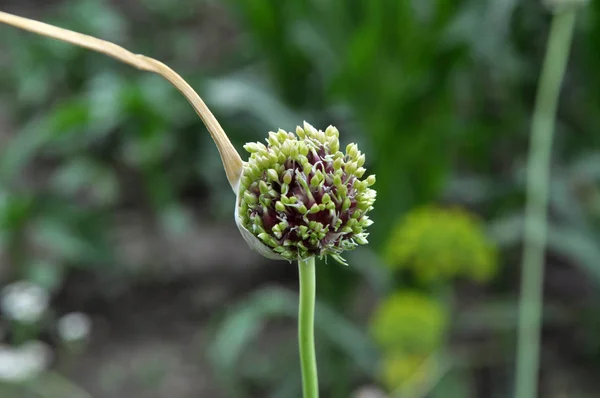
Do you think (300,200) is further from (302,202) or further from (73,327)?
(73,327)

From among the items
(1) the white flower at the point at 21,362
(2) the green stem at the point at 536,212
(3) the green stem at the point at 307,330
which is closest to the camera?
(3) the green stem at the point at 307,330

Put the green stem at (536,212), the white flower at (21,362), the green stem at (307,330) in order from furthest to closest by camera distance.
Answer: the white flower at (21,362) → the green stem at (536,212) → the green stem at (307,330)

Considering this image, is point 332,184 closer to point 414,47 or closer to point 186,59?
point 414,47

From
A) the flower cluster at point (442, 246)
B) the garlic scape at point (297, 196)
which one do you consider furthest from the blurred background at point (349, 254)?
the garlic scape at point (297, 196)

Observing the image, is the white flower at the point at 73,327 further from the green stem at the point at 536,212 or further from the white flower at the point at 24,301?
the green stem at the point at 536,212

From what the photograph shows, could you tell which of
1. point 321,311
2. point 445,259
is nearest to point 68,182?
point 321,311

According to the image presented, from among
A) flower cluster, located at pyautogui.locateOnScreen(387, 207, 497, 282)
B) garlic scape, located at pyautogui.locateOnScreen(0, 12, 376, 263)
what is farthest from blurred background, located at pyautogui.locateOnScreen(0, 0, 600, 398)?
garlic scape, located at pyautogui.locateOnScreen(0, 12, 376, 263)

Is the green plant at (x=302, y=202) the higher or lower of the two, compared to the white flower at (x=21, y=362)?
lower
